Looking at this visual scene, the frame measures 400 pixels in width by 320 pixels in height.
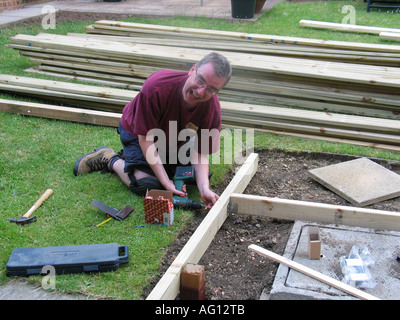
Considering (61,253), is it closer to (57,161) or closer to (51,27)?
(57,161)

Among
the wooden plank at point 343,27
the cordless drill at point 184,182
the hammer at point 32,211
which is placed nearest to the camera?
the hammer at point 32,211

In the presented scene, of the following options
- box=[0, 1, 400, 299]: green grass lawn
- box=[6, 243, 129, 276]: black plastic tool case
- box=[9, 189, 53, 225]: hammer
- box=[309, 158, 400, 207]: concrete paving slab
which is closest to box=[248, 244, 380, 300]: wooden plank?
box=[0, 1, 400, 299]: green grass lawn

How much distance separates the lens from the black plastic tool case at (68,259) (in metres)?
2.79

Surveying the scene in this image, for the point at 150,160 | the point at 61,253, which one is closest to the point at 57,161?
the point at 150,160

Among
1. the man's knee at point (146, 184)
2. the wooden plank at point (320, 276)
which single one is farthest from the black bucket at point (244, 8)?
the wooden plank at point (320, 276)

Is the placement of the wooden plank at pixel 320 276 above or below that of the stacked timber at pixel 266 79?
below

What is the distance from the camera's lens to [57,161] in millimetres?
4406

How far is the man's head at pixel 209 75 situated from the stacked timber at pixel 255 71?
2.42m

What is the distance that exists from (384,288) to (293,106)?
3.27m

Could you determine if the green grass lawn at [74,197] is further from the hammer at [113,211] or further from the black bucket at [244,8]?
the black bucket at [244,8]

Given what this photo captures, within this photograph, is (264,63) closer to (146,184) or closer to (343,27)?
(146,184)

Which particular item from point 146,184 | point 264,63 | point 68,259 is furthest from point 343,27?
point 68,259

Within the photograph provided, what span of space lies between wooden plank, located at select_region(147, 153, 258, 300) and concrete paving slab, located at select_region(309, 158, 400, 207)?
2.29ft

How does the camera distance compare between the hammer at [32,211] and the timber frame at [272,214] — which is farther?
the hammer at [32,211]
